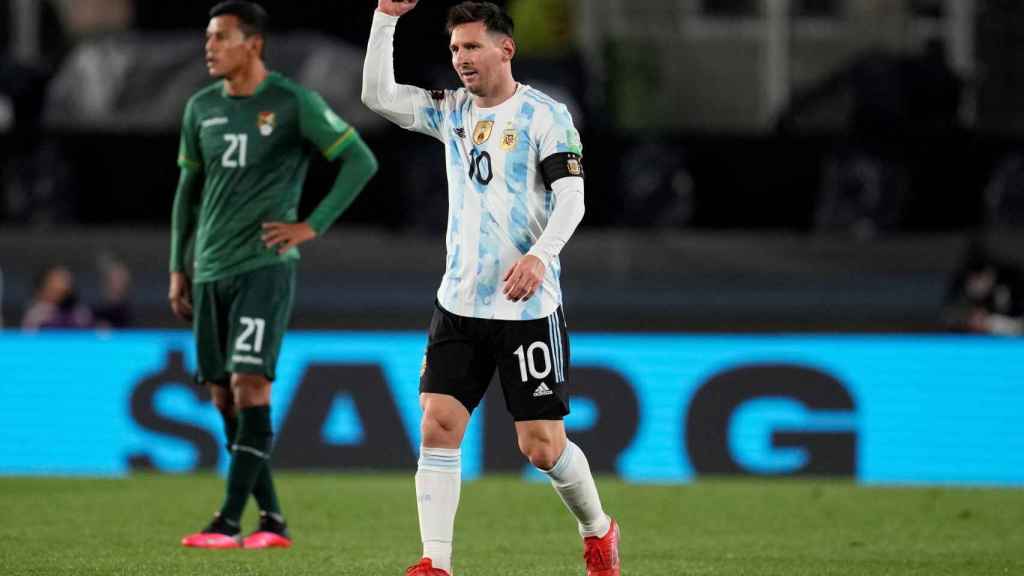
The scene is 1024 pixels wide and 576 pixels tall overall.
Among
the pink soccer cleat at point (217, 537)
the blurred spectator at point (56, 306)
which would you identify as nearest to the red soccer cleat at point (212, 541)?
the pink soccer cleat at point (217, 537)

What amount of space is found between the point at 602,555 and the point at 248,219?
7.75 feet

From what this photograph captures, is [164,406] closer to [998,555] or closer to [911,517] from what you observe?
[911,517]

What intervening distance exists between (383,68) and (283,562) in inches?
80.6

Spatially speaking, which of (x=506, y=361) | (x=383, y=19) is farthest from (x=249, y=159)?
(x=506, y=361)

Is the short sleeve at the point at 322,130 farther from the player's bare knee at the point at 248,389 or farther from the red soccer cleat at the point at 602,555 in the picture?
the red soccer cleat at the point at 602,555

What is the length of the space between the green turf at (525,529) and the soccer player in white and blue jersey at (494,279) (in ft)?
2.78

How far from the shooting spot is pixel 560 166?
642cm

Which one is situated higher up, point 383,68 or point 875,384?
point 383,68

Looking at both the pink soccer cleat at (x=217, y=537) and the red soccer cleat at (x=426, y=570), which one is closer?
the red soccer cleat at (x=426, y=570)

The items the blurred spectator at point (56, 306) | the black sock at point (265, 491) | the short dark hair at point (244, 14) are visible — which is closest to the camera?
the short dark hair at point (244, 14)

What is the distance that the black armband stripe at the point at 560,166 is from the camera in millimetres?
6406

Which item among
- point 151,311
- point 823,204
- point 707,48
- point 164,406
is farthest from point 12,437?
→ point 707,48

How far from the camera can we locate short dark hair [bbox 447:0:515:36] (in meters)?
6.49

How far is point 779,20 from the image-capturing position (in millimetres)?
18516
